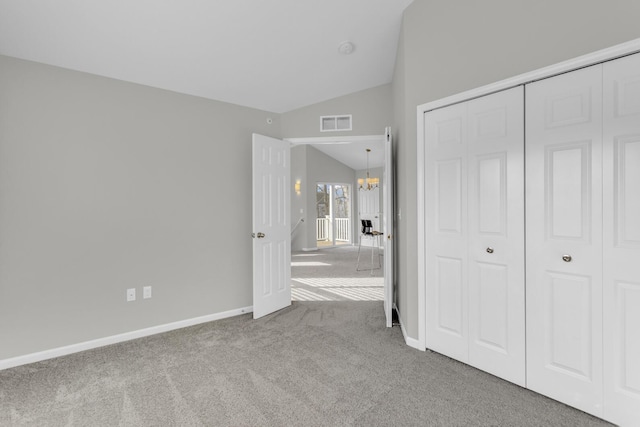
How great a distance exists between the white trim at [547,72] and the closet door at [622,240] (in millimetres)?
51

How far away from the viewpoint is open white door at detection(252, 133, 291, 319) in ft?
11.6

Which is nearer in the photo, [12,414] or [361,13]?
[12,414]

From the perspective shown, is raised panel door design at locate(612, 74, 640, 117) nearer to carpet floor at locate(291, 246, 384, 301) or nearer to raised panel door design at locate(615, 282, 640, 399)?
raised panel door design at locate(615, 282, 640, 399)

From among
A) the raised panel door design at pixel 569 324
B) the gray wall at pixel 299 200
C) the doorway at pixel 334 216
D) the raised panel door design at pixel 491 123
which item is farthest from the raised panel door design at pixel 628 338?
the doorway at pixel 334 216

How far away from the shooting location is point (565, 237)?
1898 mm

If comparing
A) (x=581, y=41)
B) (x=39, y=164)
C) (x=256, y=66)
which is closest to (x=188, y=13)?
(x=256, y=66)

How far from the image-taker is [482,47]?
2258 millimetres

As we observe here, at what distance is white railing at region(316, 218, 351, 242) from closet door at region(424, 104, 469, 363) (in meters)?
8.32

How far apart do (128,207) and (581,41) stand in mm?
3640

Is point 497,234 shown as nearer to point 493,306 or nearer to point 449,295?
point 493,306

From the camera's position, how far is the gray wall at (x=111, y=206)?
2490 mm

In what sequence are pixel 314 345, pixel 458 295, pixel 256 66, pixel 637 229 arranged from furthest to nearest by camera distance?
pixel 256 66
pixel 314 345
pixel 458 295
pixel 637 229

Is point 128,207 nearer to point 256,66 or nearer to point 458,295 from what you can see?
point 256,66

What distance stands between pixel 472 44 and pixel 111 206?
331 cm
